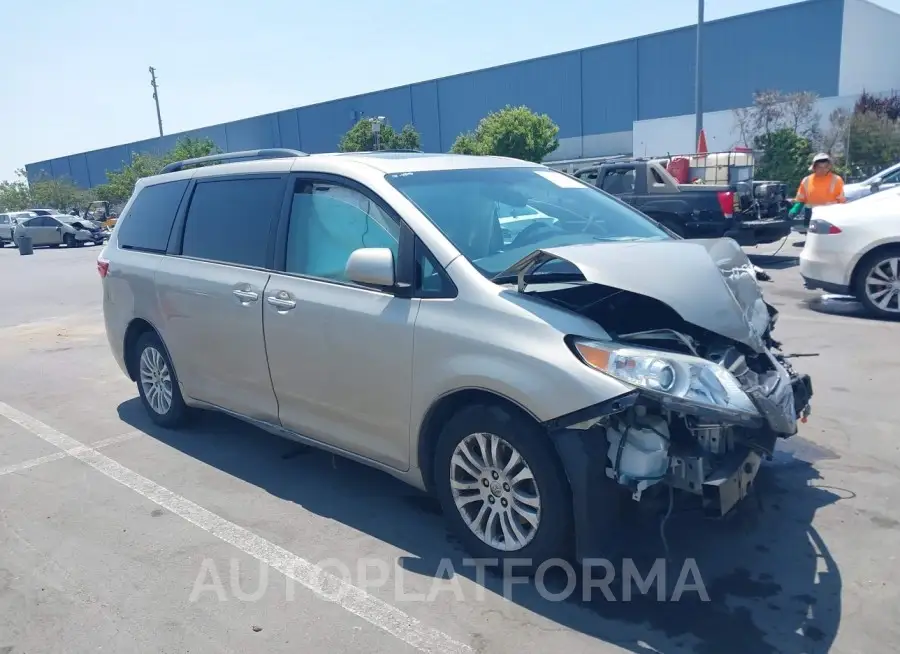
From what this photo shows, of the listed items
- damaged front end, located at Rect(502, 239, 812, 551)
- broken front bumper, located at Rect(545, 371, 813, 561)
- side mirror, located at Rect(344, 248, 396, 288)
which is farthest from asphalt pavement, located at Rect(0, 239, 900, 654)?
side mirror, located at Rect(344, 248, 396, 288)

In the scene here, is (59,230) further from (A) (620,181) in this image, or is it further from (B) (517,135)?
(A) (620,181)

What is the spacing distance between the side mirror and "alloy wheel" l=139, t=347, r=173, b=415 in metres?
2.45

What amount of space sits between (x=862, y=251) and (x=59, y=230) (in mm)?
32631

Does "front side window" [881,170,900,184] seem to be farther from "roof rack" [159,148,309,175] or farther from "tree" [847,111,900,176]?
"tree" [847,111,900,176]

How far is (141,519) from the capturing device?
4262 mm

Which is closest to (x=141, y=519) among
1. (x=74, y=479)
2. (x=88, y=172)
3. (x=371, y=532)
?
(x=74, y=479)

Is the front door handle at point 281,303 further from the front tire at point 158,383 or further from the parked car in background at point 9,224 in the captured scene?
the parked car in background at point 9,224

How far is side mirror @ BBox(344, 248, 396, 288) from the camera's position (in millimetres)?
3631

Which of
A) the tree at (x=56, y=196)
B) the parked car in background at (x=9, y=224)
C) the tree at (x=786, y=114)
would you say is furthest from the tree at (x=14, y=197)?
the tree at (x=786, y=114)

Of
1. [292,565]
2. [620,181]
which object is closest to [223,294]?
[292,565]

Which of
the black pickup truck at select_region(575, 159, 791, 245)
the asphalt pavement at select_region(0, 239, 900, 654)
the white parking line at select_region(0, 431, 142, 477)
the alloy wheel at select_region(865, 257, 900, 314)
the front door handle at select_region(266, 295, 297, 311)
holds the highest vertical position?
the front door handle at select_region(266, 295, 297, 311)

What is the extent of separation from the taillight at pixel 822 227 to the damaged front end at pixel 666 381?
5710mm

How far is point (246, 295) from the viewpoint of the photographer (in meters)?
4.52

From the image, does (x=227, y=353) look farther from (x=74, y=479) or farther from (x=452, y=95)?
(x=452, y=95)
